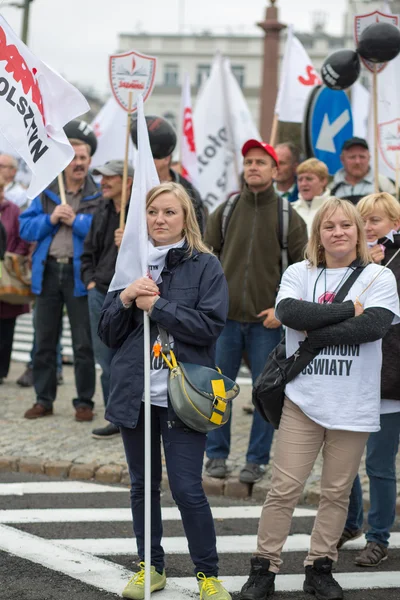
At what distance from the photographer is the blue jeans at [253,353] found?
21.0 ft

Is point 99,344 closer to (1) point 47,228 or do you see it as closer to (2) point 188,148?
(1) point 47,228

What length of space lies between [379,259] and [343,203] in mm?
587

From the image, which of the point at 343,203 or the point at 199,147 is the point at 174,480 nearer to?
the point at 343,203

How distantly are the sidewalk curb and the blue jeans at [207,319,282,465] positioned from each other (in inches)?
9.3

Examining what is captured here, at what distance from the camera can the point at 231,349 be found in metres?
6.44

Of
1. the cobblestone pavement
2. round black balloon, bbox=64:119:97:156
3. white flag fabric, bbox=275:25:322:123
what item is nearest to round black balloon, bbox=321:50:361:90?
round black balloon, bbox=64:119:97:156

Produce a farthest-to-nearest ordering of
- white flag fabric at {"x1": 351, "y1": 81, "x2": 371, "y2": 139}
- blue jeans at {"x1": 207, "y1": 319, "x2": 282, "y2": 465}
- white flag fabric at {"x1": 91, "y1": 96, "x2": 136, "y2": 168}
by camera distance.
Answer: white flag fabric at {"x1": 351, "y1": 81, "x2": 371, "y2": 139} → white flag fabric at {"x1": 91, "y1": 96, "x2": 136, "y2": 168} → blue jeans at {"x1": 207, "y1": 319, "x2": 282, "y2": 465}

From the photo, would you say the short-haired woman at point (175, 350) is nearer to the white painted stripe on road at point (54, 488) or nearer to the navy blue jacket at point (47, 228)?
the white painted stripe on road at point (54, 488)

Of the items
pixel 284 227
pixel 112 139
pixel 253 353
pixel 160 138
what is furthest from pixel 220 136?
pixel 253 353

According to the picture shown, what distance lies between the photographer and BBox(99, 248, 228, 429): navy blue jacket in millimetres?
4195

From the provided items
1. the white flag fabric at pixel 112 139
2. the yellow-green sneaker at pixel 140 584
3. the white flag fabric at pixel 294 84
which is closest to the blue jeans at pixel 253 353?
the yellow-green sneaker at pixel 140 584

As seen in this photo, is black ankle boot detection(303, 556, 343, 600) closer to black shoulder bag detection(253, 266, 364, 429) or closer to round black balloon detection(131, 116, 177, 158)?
black shoulder bag detection(253, 266, 364, 429)

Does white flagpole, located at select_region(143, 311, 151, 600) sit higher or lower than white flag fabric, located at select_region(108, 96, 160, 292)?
lower

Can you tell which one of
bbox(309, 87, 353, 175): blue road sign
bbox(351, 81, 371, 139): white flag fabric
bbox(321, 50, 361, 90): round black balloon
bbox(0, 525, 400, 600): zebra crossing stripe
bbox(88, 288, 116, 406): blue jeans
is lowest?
bbox(0, 525, 400, 600): zebra crossing stripe
